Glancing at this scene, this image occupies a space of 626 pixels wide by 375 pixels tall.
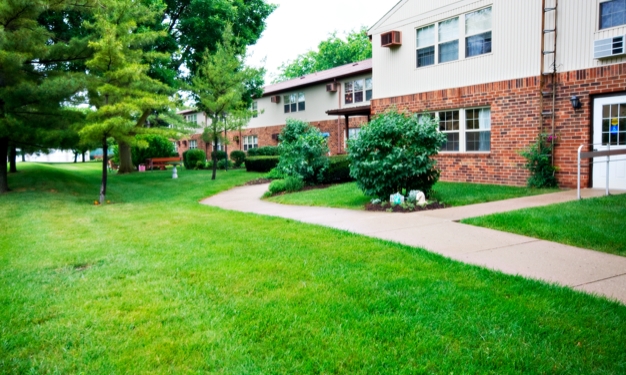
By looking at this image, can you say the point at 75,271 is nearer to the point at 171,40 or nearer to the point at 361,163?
the point at 361,163

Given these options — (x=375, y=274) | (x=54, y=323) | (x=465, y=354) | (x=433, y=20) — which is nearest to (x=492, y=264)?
(x=375, y=274)

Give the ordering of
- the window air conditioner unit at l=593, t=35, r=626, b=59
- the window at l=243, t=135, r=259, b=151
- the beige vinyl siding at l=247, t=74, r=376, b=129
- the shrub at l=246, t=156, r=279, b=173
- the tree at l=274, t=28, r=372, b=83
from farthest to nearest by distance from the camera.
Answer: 1. the tree at l=274, t=28, r=372, b=83
2. the window at l=243, t=135, r=259, b=151
3. the beige vinyl siding at l=247, t=74, r=376, b=129
4. the shrub at l=246, t=156, r=279, b=173
5. the window air conditioner unit at l=593, t=35, r=626, b=59

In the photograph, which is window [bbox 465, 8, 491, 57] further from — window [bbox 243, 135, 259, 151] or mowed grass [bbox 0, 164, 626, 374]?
window [bbox 243, 135, 259, 151]

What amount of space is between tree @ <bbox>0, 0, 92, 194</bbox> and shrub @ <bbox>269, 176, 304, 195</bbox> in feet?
19.5

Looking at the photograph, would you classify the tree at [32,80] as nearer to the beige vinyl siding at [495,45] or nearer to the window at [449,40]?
the beige vinyl siding at [495,45]

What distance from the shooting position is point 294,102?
30234 mm

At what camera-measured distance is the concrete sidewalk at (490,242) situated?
490 cm

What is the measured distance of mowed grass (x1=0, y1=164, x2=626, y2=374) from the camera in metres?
3.11

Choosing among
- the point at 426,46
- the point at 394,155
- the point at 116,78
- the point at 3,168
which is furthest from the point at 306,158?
the point at 3,168

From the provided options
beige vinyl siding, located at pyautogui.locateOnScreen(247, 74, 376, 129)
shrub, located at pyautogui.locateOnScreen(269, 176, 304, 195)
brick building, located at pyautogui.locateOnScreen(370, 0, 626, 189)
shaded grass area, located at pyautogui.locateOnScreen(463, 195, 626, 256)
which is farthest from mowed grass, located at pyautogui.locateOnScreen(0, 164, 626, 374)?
beige vinyl siding, located at pyautogui.locateOnScreen(247, 74, 376, 129)

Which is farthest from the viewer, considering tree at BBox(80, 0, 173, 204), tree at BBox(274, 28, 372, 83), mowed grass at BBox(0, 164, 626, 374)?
tree at BBox(274, 28, 372, 83)

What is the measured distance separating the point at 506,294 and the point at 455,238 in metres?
2.44

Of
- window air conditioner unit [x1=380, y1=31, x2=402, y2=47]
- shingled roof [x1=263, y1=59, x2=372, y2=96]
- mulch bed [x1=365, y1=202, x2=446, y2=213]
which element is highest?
shingled roof [x1=263, y1=59, x2=372, y2=96]

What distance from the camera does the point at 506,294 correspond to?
14.1ft
